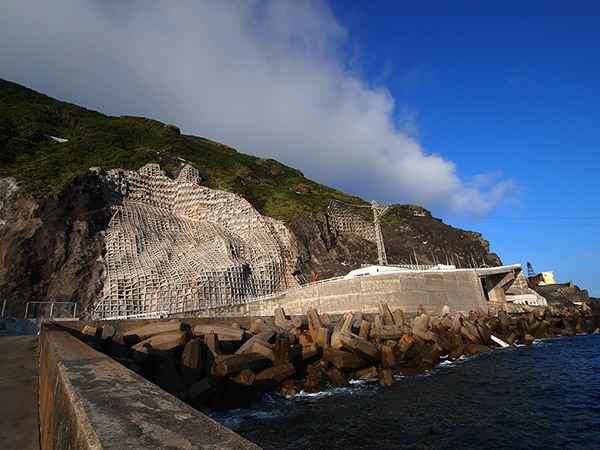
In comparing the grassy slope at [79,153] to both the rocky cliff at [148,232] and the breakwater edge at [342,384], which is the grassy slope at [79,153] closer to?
the rocky cliff at [148,232]

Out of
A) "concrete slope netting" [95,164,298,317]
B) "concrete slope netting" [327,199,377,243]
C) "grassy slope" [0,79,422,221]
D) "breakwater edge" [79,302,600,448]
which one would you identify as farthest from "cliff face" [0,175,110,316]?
"concrete slope netting" [327,199,377,243]

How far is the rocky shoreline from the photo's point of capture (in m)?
9.86

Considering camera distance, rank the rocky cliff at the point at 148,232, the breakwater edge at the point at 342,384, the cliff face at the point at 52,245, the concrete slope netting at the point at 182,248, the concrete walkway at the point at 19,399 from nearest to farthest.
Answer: the concrete walkway at the point at 19,399, the breakwater edge at the point at 342,384, the cliff face at the point at 52,245, the rocky cliff at the point at 148,232, the concrete slope netting at the point at 182,248

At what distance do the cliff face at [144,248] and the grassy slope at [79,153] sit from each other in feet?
10.6

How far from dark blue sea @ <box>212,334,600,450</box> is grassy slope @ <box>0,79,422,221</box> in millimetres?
37073

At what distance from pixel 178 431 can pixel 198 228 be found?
44.0m

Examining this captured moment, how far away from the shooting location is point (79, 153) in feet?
164

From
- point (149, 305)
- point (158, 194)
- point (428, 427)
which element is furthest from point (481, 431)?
point (158, 194)

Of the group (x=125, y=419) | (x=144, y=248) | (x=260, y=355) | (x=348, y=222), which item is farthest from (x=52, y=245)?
(x=348, y=222)

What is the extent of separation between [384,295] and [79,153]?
155ft

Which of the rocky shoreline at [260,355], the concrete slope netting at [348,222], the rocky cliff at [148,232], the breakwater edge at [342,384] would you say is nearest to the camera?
the breakwater edge at [342,384]

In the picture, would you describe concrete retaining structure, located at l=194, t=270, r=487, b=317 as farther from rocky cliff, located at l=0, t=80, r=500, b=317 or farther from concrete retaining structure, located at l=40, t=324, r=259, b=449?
concrete retaining structure, located at l=40, t=324, r=259, b=449

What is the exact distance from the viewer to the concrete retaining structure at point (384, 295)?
102 feet

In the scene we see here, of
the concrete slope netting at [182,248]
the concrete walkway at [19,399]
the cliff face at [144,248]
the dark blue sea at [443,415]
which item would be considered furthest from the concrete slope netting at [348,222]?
the concrete walkway at [19,399]
